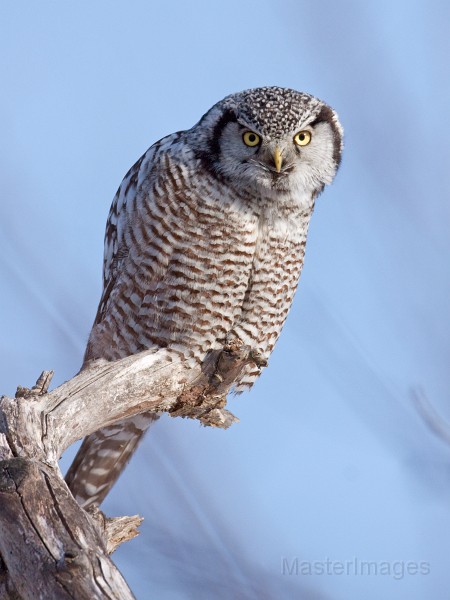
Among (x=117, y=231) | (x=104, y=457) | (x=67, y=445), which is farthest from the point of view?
(x=104, y=457)

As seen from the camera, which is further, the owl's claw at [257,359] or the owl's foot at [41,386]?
the owl's claw at [257,359]

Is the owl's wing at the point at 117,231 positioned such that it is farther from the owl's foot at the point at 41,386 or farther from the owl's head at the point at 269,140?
the owl's foot at the point at 41,386

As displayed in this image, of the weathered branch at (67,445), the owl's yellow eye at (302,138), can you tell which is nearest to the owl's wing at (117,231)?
the weathered branch at (67,445)

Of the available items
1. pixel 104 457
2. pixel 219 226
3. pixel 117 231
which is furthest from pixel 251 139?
pixel 104 457

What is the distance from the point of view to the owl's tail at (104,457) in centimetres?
584

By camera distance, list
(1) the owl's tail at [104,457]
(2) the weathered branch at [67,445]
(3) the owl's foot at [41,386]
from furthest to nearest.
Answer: (1) the owl's tail at [104,457] → (3) the owl's foot at [41,386] → (2) the weathered branch at [67,445]

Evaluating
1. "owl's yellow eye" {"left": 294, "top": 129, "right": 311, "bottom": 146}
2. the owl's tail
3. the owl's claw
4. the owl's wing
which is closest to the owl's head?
"owl's yellow eye" {"left": 294, "top": 129, "right": 311, "bottom": 146}

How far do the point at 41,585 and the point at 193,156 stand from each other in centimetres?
301

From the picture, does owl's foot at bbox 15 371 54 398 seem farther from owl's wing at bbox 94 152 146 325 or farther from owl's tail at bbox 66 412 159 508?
owl's tail at bbox 66 412 159 508

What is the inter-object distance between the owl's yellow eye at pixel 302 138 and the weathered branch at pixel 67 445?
47.1 inches

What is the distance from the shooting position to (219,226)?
203 inches

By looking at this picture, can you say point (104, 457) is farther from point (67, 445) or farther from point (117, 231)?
point (67, 445)

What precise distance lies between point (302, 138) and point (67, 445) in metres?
2.34

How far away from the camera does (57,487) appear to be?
10.1 ft
